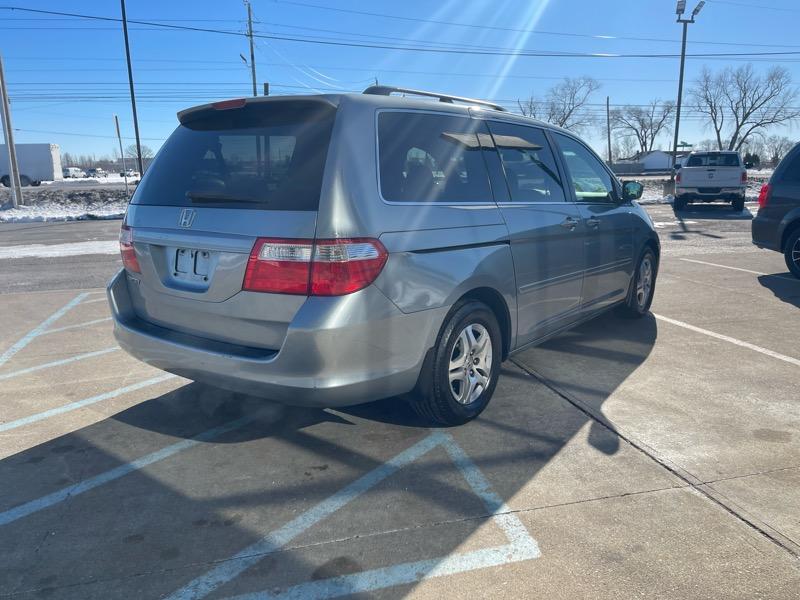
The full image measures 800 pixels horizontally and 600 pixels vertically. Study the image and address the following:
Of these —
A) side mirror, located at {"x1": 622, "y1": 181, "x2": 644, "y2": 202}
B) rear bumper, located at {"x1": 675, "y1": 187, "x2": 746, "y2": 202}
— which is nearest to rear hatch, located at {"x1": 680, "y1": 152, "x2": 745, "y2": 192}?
rear bumper, located at {"x1": 675, "y1": 187, "x2": 746, "y2": 202}

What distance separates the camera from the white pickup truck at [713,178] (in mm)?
18953

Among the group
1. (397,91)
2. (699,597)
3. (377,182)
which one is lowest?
(699,597)

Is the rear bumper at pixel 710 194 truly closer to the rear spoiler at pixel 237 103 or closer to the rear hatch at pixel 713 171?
the rear hatch at pixel 713 171

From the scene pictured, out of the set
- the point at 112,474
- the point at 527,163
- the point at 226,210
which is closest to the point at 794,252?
the point at 527,163

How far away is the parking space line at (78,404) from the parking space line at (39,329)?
1.34 metres

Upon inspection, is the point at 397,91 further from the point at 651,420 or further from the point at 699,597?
the point at 699,597

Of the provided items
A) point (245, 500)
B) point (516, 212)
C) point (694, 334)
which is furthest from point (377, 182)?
point (694, 334)

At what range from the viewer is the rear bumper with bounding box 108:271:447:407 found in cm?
281

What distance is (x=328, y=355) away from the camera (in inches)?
111

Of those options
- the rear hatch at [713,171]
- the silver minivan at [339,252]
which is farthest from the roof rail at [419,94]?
the rear hatch at [713,171]

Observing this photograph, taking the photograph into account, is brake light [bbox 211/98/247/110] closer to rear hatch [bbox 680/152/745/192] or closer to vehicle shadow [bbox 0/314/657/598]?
vehicle shadow [bbox 0/314/657/598]

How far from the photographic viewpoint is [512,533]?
262 centimetres

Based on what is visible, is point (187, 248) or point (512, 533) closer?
point (512, 533)

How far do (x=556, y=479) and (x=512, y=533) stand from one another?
1.78 ft
